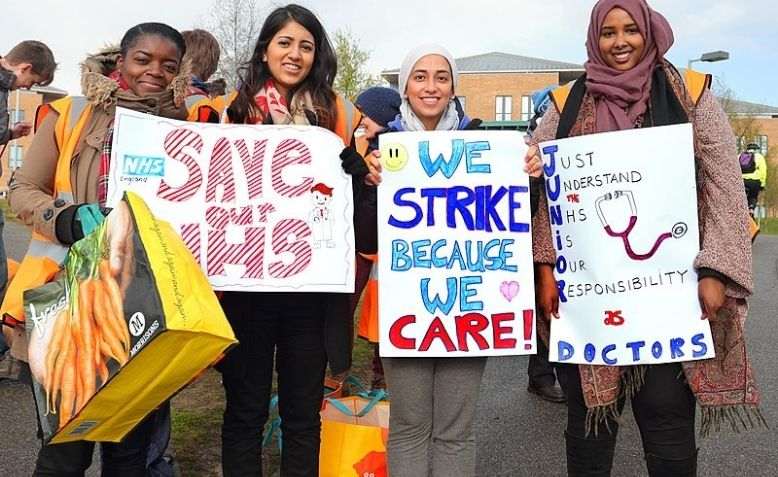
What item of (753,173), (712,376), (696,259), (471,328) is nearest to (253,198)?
(471,328)

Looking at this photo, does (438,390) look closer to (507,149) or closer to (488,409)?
(507,149)

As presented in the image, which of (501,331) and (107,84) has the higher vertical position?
(107,84)

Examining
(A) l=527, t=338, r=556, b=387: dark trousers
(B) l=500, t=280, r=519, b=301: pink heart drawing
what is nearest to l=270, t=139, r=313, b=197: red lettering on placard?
(B) l=500, t=280, r=519, b=301: pink heart drawing

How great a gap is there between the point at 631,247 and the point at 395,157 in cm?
93

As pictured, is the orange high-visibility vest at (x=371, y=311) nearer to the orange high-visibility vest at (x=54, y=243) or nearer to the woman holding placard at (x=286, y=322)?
the woman holding placard at (x=286, y=322)

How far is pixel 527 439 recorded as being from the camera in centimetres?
439

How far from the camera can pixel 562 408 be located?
5.00 metres

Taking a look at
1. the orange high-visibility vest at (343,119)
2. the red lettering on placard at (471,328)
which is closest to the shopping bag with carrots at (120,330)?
the orange high-visibility vest at (343,119)

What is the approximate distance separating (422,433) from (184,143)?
142cm

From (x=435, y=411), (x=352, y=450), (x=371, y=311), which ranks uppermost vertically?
(x=371, y=311)

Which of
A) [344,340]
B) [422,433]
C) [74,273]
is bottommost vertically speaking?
[422,433]

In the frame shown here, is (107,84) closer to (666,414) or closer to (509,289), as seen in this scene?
(509,289)

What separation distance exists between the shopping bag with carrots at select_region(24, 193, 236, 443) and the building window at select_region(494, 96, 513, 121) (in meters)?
52.8

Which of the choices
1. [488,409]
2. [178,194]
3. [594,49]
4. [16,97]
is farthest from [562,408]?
[16,97]
